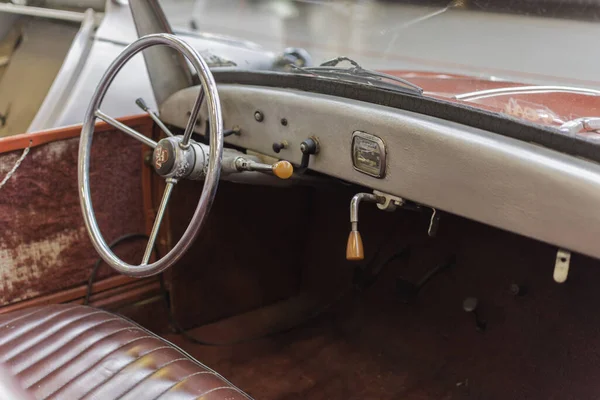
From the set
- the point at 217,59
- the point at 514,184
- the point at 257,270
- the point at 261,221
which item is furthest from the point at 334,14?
the point at 514,184

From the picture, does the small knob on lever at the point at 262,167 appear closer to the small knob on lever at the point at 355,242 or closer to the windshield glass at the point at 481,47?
the small knob on lever at the point at 355,242

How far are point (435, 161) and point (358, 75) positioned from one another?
0.35 metres

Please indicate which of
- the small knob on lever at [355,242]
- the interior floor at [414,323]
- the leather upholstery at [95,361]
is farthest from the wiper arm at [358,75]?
the leather upholstery at [95,361]

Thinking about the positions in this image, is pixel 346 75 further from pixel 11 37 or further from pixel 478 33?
pixel 11 37

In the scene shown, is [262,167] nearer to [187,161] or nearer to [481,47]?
[187,161]

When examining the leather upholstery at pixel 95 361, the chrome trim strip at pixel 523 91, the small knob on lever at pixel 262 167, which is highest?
the chrome trim strip at pixel 523 91

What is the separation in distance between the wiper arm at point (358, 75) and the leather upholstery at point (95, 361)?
29.0 inches

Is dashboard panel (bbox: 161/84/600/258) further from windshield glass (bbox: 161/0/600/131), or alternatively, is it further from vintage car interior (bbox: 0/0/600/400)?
windshield glass (bbox: 161/0/600/131)

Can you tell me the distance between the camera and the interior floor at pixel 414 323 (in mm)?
1643

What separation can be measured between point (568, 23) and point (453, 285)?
0.86 meters

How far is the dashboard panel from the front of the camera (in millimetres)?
945

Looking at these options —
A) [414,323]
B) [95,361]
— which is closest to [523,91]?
[414,323]

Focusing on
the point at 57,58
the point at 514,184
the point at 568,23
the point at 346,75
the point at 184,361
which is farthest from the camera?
the point at 57,58

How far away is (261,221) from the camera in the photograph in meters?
2.10
